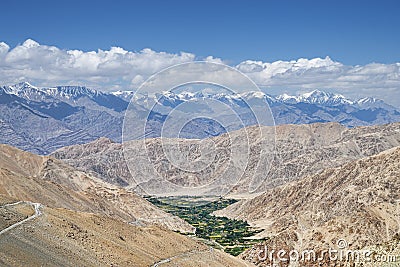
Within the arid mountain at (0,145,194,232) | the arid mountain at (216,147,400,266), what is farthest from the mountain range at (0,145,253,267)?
the arid mountain at (216,147,400,266)

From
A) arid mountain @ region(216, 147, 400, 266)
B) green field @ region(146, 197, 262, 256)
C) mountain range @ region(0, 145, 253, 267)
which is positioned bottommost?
green field @ region(146, 197, 262, 256)

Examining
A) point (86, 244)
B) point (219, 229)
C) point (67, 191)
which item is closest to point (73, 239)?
point (86, 244)

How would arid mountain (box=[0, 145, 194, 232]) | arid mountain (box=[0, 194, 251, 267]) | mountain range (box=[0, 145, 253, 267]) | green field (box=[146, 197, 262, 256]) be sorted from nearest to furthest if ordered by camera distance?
arid mountain (box=[0, 194, 251, 267]) < mountain range (box=[0, 145, 253, 267]) < arid mountain (box=[0, 145, 194, 232]) < green field (box=[146, 197, 262, 256])

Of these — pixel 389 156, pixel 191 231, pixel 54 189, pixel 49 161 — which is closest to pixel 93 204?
pixel 54 189

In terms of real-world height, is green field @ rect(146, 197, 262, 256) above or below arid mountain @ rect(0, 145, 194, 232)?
below

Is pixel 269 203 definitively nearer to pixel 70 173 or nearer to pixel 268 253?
pixel 70 173

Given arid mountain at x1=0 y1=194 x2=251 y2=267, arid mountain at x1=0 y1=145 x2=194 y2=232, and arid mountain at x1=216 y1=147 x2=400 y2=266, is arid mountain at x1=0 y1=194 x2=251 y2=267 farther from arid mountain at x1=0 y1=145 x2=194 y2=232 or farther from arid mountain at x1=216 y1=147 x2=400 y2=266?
arid mountain at x1=0 y1=145 x2=194 y2=232
